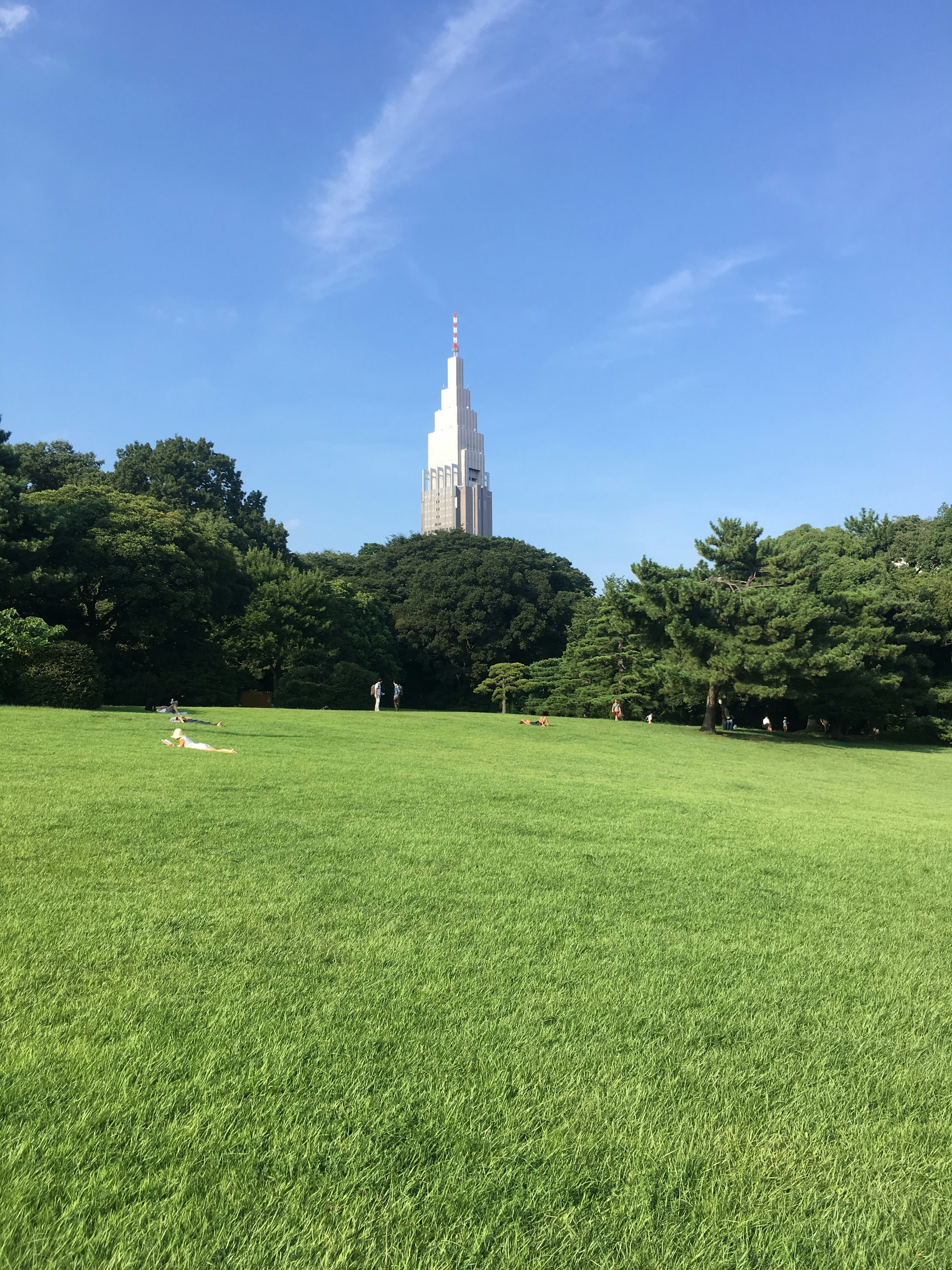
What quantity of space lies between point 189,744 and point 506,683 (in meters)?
31.1

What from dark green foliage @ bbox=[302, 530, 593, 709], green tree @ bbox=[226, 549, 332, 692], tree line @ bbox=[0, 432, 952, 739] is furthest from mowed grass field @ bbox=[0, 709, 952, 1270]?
dark green foliage @ bbox=[302, 530, 593, 709]

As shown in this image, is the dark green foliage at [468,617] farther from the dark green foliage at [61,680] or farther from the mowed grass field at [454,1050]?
the mowed grass field at [454,1050]

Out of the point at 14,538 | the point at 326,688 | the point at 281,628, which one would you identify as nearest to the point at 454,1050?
the point at 14,538

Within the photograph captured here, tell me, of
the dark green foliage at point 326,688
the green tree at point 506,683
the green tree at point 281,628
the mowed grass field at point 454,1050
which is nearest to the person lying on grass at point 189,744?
the mowed grass field at point 454,1050

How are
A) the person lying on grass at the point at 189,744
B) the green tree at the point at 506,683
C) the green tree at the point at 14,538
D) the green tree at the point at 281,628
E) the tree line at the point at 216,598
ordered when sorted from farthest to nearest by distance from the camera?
the green tree at the point at 506,683 → the green tree at the point at 281,628 → the tree line at the point at 216,598 → the green tree at the point at 14,538 → the person lying on grass at the point at 189,744

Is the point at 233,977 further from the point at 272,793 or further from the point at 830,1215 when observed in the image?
the point at 272,793

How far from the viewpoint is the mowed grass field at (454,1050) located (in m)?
1.86

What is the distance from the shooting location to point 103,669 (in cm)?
2928

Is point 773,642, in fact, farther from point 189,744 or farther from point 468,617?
point 468,617

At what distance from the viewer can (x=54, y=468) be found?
40969 millimetres

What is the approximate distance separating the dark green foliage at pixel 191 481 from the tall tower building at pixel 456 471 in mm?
87475

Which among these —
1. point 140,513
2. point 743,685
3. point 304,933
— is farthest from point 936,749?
point 140,513

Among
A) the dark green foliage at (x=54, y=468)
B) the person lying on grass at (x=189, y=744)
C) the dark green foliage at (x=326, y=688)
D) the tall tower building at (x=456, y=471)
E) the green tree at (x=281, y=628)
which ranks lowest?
the person lying on grass at (x=189, y=744)

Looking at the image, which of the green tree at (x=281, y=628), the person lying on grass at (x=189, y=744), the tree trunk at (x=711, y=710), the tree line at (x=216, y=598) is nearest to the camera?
the person lying on grass at (x=189, y=744)
